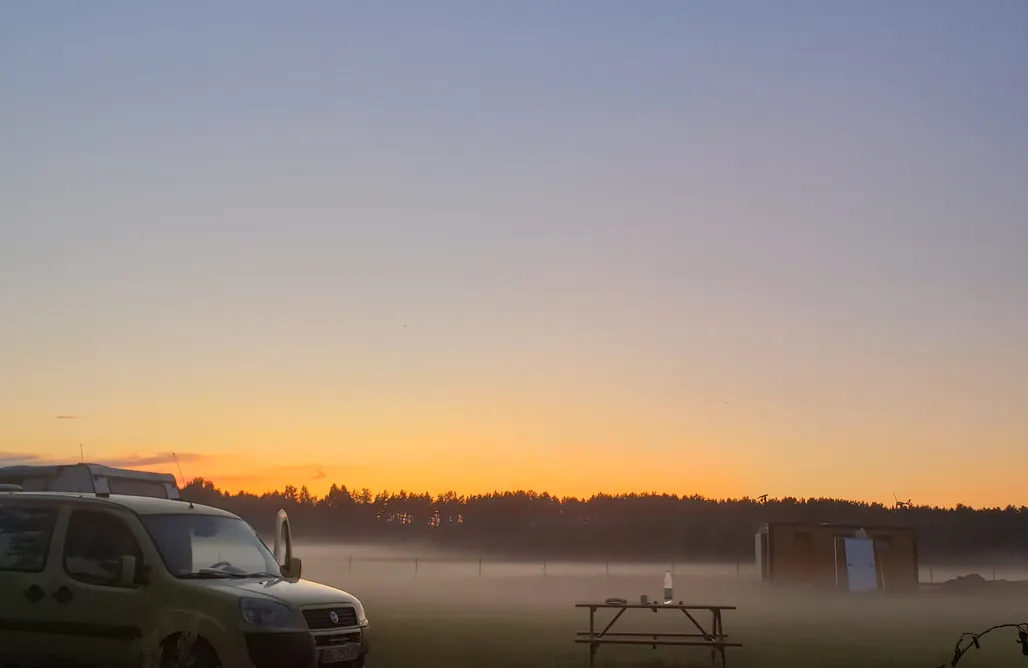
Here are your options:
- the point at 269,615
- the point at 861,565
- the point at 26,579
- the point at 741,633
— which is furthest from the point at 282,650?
the point at 861,565

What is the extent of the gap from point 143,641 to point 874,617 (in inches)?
1259

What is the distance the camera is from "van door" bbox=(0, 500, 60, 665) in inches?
419

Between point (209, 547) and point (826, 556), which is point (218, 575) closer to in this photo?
point (209, 547)

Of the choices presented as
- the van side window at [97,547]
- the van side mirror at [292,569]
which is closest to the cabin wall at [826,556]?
the van side mirror at [292,569]

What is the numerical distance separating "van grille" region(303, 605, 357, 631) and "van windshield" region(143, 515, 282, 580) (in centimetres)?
92

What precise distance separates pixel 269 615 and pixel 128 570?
1324mm

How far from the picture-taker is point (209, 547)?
37.3 ft

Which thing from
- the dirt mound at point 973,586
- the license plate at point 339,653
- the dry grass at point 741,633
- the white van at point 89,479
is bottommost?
the dirt mound at point 973,586

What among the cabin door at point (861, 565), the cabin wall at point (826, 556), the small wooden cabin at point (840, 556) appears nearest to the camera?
the cabin door at point (861, 565)

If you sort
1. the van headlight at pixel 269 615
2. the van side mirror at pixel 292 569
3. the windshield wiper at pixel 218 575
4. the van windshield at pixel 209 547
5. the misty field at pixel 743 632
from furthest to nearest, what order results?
the misty field at pixel 743 632 → the van side mirror at pixel 292 569 → the van windshield at pixel 209 547 → the windshield wiper at pixel 218 575 → the van headlight at pixel 269 615

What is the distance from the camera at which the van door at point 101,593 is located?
1032cm

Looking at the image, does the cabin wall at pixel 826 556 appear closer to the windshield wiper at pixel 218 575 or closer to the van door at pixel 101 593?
the windshield wiper at pixel 218 575

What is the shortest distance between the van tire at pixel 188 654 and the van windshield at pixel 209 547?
62 cm

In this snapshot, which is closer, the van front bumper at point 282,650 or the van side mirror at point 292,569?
the van front bumper at point 282,650
